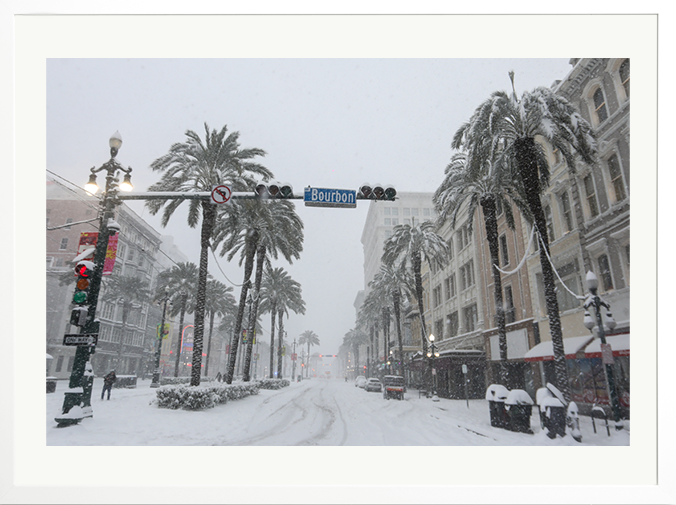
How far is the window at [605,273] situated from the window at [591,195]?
1.97 metres

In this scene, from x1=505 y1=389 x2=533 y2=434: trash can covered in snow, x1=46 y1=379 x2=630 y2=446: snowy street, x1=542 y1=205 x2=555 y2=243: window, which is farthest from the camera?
x1=542 y1=205 x2=555 y2=243: window

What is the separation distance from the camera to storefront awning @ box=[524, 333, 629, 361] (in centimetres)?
1179

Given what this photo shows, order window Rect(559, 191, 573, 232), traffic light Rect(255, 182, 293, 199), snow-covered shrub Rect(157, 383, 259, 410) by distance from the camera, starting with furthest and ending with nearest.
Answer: window Rect(559, 191, 573, 232)
snow-covered shrub Rect(157, 383, 259, 410)
traffic light Rect(255, 182, 293, 199)

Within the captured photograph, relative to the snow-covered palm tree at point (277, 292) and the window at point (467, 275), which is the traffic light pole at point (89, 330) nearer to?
the window at point (467, 275)

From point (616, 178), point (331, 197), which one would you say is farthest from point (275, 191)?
point (616, 178)

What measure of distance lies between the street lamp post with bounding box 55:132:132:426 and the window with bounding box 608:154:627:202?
17.4 meters

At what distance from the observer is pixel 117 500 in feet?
30.7

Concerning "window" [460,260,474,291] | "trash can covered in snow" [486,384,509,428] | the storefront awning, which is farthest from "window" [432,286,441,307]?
"trash can covered in snow" [486,384,509,428]

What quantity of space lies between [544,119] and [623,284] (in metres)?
6.83

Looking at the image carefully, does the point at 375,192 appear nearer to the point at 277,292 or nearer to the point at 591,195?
the point at 591,195

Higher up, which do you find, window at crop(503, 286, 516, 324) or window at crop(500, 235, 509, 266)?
window at crop(500, 235, 509, 266)

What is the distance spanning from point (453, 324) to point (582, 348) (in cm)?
2067

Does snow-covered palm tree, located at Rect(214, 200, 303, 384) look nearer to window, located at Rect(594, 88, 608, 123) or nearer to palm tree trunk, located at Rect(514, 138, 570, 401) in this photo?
palm tree trunk, located at Rect(514, 138, 570, 401)
